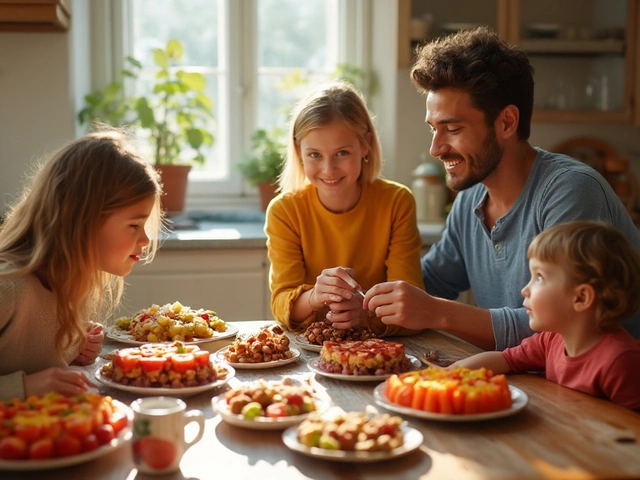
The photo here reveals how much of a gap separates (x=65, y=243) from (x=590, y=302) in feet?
3.21

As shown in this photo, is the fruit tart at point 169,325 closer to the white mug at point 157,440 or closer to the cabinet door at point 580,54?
the white mug at point 157,440

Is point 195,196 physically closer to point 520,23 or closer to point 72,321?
point 520,23

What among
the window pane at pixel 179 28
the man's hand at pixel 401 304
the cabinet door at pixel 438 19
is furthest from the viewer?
the window pane at pixel 179 28

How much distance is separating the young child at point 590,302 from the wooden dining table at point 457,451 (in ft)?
0.16

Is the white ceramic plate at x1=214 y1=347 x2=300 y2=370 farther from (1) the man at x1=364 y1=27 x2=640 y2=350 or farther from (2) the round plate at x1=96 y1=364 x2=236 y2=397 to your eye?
(1) the man at x1=364 y1=27 x2=640 y2=350

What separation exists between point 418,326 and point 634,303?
19.7 inches

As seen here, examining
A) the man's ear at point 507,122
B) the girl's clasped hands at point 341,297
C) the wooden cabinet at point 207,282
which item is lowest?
the wooden cabinet at point 207,282

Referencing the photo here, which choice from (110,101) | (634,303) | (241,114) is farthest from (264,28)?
(634,303)

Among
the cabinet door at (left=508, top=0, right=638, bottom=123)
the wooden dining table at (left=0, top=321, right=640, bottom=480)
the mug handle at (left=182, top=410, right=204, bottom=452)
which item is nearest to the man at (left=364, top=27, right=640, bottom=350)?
the wooden dining table at (left=0, top=321, right=640, bottom=480)

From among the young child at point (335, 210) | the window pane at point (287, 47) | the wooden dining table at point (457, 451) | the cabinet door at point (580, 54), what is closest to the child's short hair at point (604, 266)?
the wooden dining table at point (457, 451)

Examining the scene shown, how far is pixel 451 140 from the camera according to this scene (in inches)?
84.1

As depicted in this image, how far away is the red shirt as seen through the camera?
1434 mm

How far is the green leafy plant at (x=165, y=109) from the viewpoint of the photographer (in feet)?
12.0

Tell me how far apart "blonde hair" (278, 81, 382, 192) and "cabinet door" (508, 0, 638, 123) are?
67.0 inches
